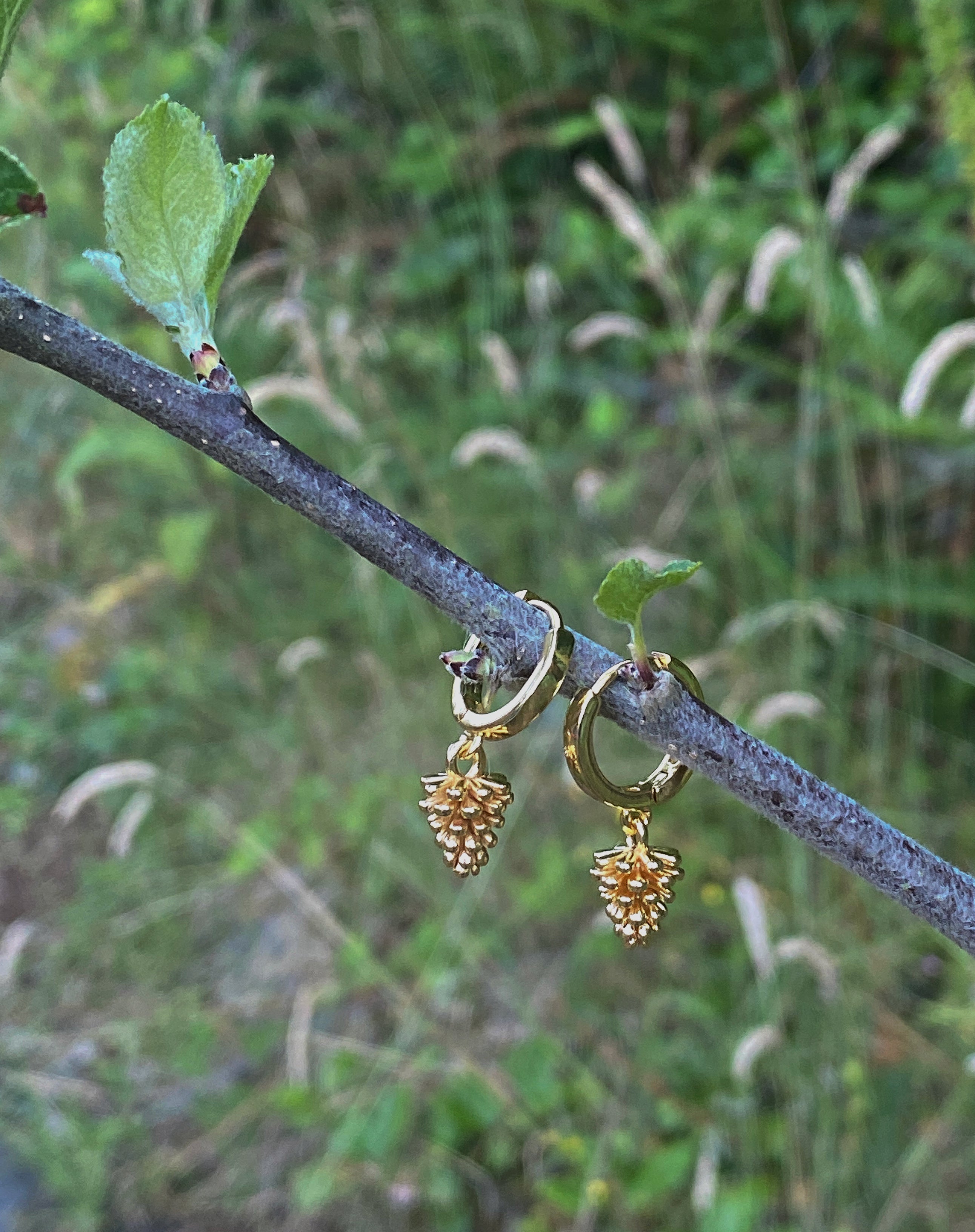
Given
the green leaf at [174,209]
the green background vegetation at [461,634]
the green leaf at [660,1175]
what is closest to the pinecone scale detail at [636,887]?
the green leaf at [174,209]

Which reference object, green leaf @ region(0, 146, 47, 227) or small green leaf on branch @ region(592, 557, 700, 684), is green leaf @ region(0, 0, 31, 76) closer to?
green leaf @ region(0, 146, 47, 227)

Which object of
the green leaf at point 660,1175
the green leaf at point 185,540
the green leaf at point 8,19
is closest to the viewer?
the green leaf at point 8,19

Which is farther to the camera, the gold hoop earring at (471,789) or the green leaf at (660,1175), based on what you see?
the green leaf at (660,1175)

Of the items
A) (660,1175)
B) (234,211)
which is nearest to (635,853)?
(234,211)

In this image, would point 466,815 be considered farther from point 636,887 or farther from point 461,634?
point 461,634

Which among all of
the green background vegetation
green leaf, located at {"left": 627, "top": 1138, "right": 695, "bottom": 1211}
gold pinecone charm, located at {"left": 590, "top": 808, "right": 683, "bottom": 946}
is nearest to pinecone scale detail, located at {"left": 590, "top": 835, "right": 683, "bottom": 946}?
gold pinecone charm, located at {"left": 590, "top": 808, "right": 683, "bottom": 946}

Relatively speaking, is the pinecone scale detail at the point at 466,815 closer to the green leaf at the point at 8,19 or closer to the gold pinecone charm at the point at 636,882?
the gold pinecone charm at the point at 636,882

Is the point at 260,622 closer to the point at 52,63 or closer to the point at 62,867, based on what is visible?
the point at 62,867
